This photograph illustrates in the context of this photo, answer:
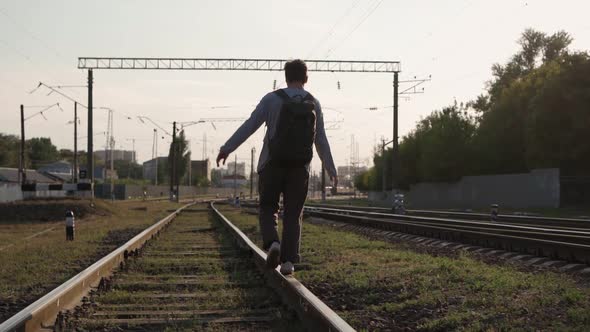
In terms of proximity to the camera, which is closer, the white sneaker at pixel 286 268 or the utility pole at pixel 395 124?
the white sneaker at pixel 286 268

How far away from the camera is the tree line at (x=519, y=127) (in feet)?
140

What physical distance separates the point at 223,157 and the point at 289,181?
2.12 feet

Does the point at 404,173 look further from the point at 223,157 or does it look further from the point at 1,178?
the point at 223,157

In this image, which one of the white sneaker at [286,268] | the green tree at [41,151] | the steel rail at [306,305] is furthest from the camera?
the green tree at [41,151]

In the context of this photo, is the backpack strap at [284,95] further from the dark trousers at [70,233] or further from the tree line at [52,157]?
the tree line at [52,157]

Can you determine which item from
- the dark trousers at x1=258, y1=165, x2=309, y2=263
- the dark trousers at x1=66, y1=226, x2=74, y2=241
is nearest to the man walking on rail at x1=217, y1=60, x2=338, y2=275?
the dark trousers at x1=258, y1=165, x2=309, y2=263

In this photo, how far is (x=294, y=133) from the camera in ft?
18.9

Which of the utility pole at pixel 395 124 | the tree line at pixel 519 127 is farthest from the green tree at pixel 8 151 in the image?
the utility pole at pixel 395 124

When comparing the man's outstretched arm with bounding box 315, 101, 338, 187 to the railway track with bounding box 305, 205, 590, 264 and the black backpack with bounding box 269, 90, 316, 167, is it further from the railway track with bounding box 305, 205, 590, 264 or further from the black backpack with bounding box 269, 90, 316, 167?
the railway track with bounding box 305, 205, 590, 264

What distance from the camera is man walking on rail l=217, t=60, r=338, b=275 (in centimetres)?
579

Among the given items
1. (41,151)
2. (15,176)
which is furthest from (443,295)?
(41,151)

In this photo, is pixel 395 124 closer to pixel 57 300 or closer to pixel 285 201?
pixel 285 201

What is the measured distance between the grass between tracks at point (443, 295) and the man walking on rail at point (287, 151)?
2.42 ft

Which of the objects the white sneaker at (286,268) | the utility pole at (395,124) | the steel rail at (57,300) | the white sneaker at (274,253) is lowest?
the steel rail at (57,300)
